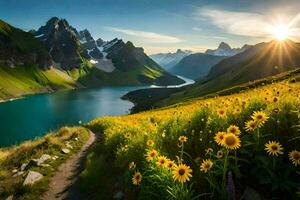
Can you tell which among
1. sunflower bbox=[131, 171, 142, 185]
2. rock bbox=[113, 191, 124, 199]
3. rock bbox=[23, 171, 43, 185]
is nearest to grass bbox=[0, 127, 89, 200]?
rock bbox=[23, 171, 43, 185]

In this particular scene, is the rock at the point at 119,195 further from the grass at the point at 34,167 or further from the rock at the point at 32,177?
the rock at the point at 32,177

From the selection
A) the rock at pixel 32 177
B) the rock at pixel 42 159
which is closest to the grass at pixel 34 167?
the rock at pixel 32 177

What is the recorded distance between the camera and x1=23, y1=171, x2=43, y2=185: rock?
14.3 metres

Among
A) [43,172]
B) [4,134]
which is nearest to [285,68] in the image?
[4,134]

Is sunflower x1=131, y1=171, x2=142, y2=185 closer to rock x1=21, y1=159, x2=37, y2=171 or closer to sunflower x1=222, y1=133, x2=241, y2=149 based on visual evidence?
sunflower x1=222, y1=133, x2=241, y2=149

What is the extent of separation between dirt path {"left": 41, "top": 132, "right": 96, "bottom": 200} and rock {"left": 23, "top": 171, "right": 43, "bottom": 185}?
2.03 ft

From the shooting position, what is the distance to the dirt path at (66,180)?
13.2m

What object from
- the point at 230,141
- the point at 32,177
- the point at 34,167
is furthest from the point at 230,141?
the point at 34,167

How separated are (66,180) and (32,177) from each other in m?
1.53

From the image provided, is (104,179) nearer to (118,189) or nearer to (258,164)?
(118,189)

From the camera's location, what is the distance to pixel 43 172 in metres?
16.4

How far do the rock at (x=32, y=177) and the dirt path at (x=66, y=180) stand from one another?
620 mm

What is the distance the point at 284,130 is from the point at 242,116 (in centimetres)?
153

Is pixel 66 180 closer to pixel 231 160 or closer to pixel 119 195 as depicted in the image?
pixel 119 195
